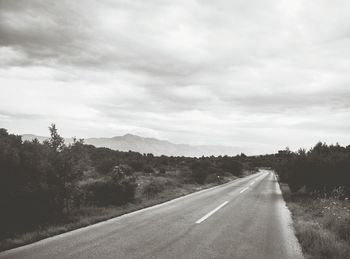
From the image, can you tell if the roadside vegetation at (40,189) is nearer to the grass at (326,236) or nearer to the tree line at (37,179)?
the tree line at (37,179)

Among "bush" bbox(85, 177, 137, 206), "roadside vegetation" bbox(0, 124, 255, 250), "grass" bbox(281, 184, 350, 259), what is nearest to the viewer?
"grass" bbox(281, 184, 350, 259)

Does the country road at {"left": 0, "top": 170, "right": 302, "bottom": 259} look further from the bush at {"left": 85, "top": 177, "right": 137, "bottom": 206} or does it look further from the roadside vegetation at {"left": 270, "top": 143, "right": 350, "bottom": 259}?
the bush at {"left": 85, "top": 177, "right": 137, "bottom": 206}

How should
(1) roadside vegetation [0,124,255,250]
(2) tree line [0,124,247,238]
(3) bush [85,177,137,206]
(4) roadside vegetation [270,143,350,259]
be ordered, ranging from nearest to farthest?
(1) roadside vegetation [0,124,255,250], (2) tree line [0,124,247,238], (4) roadside vegetation [270,143,350,259], (3) bush [85,177,137,206]

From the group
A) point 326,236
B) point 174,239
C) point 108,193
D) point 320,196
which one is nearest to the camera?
point 174,239

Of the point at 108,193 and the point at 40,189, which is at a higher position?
the point at 40,189

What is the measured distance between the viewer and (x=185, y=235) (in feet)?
31.3

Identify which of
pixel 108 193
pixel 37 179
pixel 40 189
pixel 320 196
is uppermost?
pixel 37 179

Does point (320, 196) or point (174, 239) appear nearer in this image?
point (174, 239)

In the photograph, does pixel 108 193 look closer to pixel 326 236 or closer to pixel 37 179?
pixel 37 179

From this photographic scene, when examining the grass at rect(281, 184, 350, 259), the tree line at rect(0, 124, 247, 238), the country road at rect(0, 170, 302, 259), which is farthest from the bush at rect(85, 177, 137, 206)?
the grass at rect(281, 184, 350, 259)

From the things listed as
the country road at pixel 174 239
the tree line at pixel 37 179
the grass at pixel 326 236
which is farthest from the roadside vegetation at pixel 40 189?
the grass at pixel 326 236

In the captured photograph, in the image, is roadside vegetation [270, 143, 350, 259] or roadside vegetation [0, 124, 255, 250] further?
roadside vegetation [270, 143, 350, 259]

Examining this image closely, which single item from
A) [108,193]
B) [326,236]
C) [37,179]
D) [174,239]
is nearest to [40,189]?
[37,179]

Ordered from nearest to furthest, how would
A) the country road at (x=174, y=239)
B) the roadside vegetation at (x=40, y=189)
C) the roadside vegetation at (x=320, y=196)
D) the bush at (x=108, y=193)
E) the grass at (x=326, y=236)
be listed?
→ 1. the country road at (x=174, y=239)
2. the grass at (x=326, y=236)
3. the roadside vegetation at (x=40, y=189)
4. the roadside vegetation at (x=320, y=196)
5. the bush at (x=108, y=193)
